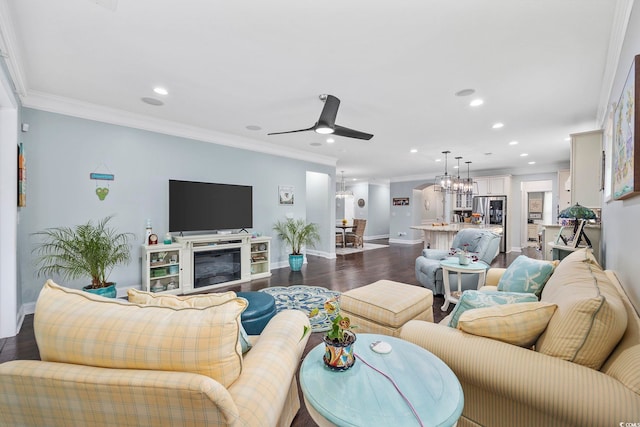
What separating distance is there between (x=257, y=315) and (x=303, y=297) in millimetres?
1701

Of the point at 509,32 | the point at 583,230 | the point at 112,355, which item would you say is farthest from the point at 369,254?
the point at 112,355

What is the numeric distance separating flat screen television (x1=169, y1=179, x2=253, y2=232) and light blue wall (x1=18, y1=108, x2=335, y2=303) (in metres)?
0.17

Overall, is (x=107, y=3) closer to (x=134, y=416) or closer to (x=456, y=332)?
(x=134, y=416)

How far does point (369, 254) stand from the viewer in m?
7.86

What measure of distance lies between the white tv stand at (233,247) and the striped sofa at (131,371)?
345 centimetres

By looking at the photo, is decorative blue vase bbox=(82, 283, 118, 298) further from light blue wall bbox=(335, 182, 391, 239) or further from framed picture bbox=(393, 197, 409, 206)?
light blue wall bbox=(335, 182, 391, 239)

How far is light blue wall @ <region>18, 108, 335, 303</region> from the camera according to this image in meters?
3.37

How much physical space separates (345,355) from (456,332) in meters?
0.61

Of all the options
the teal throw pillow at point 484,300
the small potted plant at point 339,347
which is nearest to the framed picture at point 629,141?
the teal throw pillow at point 484,300

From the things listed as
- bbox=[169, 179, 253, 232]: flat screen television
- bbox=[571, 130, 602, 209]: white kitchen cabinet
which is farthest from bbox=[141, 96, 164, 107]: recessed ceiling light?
bbox=[571, 130, 602, 209]: white kitchen cabinet

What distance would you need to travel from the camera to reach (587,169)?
372cm

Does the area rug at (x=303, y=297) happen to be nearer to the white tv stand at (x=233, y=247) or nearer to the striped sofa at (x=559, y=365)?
the white tv stand at (x=233, y=247)

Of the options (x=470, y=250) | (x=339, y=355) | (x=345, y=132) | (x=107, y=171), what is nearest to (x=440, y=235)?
(x=470, y=250)

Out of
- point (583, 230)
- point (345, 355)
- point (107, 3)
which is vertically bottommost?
point (345, 355)
